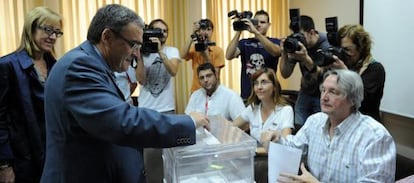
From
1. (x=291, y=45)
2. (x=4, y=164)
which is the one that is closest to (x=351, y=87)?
(x=291, y=45)

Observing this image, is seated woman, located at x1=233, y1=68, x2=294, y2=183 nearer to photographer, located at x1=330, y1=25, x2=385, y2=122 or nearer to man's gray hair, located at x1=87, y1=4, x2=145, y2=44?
photographer, located at x1=330, y1=25, x2=385, y2=122

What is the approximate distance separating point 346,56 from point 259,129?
652 mm

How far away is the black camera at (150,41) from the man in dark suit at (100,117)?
1515mm

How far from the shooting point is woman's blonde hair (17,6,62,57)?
5.38ft

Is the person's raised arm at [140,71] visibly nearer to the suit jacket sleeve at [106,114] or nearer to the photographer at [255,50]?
the photographer at [255,50]

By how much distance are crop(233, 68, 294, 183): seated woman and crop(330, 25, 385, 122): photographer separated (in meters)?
0.39

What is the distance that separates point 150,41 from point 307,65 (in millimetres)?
1114

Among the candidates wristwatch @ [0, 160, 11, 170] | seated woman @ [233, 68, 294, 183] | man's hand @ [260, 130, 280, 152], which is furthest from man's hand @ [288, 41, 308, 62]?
wristwatch @ [0, 160, 11, 170]

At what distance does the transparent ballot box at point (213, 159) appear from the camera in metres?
1.31

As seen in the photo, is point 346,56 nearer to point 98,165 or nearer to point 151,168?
point 151,168

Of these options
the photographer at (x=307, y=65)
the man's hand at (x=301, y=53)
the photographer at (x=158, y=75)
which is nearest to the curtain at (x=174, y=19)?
the photographer at (x=158, y=75)

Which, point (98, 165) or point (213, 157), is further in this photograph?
point (213, 157)

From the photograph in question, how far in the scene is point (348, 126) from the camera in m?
1.55

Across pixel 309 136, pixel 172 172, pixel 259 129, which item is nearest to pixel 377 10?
pixel 259 129
